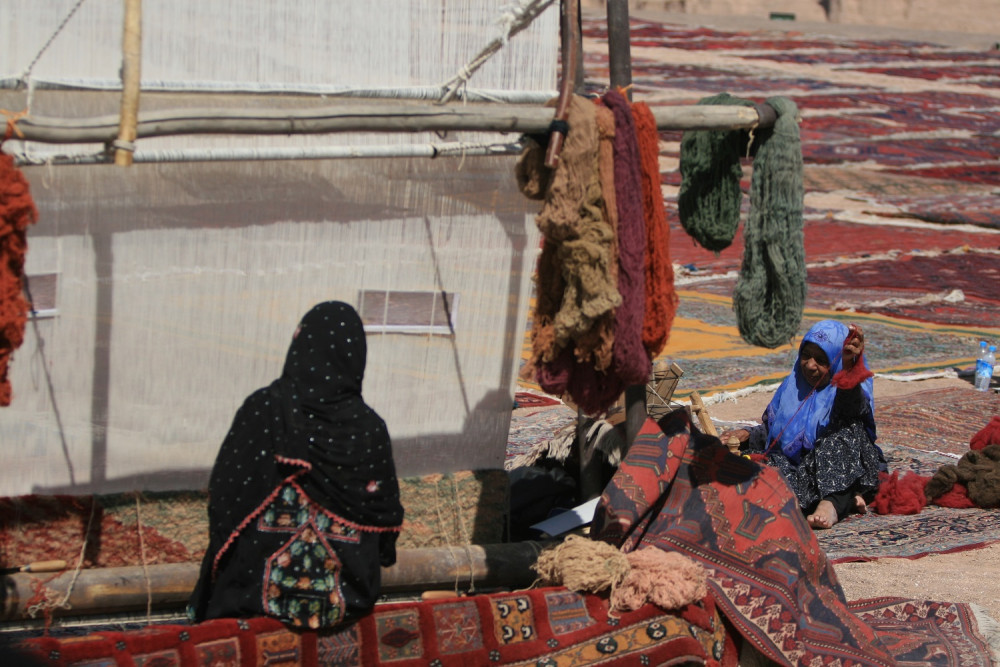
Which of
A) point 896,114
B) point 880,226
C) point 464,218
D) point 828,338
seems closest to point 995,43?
point 896,114

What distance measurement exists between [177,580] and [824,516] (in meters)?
2.89

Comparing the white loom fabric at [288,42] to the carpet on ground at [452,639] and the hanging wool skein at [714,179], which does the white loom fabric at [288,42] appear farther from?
the carpet on ground at [452,639]

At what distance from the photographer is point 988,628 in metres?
3.85

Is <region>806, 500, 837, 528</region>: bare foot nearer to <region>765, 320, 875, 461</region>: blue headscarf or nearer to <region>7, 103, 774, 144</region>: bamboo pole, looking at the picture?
<region>765, 320, 875, 461</region>: blue headscarf

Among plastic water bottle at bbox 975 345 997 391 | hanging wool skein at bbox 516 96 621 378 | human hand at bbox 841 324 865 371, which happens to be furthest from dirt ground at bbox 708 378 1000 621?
plastic water bottle at bbox 975 345 997 391

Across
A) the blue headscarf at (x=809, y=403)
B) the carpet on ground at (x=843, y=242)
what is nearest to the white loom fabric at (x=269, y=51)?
the blue headscarf at (x=809, y=403)

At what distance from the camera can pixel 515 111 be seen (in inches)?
126

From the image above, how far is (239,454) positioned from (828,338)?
10.2 ft

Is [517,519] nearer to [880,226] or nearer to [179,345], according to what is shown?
[179,345]

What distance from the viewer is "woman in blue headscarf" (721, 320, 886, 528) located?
16.7 feet

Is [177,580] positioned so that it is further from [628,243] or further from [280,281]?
[628,243]

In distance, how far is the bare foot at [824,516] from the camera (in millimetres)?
4988

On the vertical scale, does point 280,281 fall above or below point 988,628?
above

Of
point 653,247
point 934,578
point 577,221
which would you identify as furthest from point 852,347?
point 577,221
